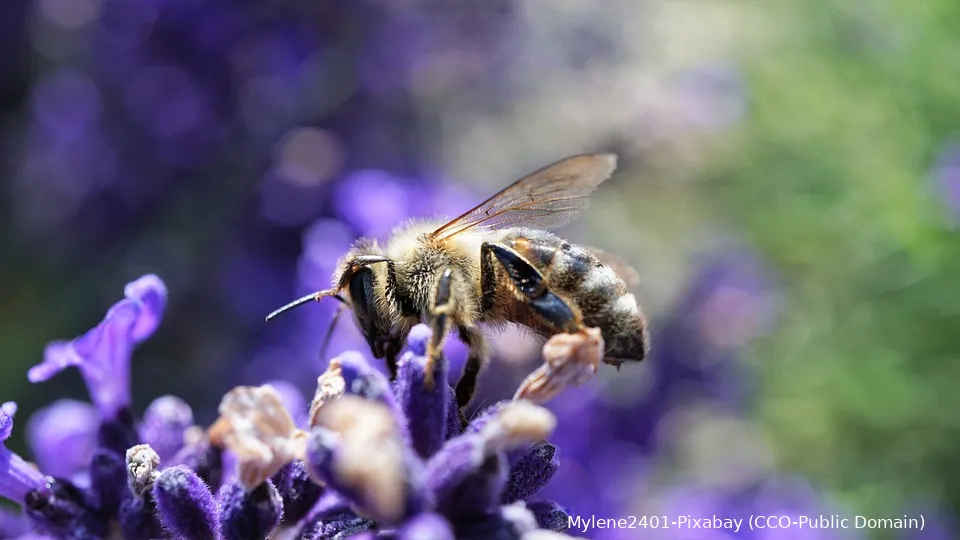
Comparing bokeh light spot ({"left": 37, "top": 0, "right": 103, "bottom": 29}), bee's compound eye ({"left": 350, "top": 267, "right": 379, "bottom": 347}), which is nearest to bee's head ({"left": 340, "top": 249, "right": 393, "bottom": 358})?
bee's compound eye ({"left": 350, "top": 267, "right": 379, "bottom": 347})

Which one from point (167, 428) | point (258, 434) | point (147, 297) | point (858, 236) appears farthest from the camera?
point (858, 236)

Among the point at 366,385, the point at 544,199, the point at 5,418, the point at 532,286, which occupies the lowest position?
the point at 5,418

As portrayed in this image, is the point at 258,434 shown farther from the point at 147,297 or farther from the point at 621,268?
the point at 621,268

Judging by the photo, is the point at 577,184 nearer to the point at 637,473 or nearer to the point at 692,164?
the point at 637,473

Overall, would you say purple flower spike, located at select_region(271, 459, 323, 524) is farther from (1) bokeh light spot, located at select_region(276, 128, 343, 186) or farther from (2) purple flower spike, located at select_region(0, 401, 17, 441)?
(1) bokeh light spot, located at select_region(276, 128, 343, 186)

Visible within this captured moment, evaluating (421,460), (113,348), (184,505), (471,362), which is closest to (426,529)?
(421,460)

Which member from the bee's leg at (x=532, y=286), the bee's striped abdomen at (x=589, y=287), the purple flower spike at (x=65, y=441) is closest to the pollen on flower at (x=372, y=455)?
the bee's leg at (x=532, y=286)

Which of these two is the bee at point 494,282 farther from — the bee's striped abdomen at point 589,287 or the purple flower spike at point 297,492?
the purple flower spike at point 297,492
